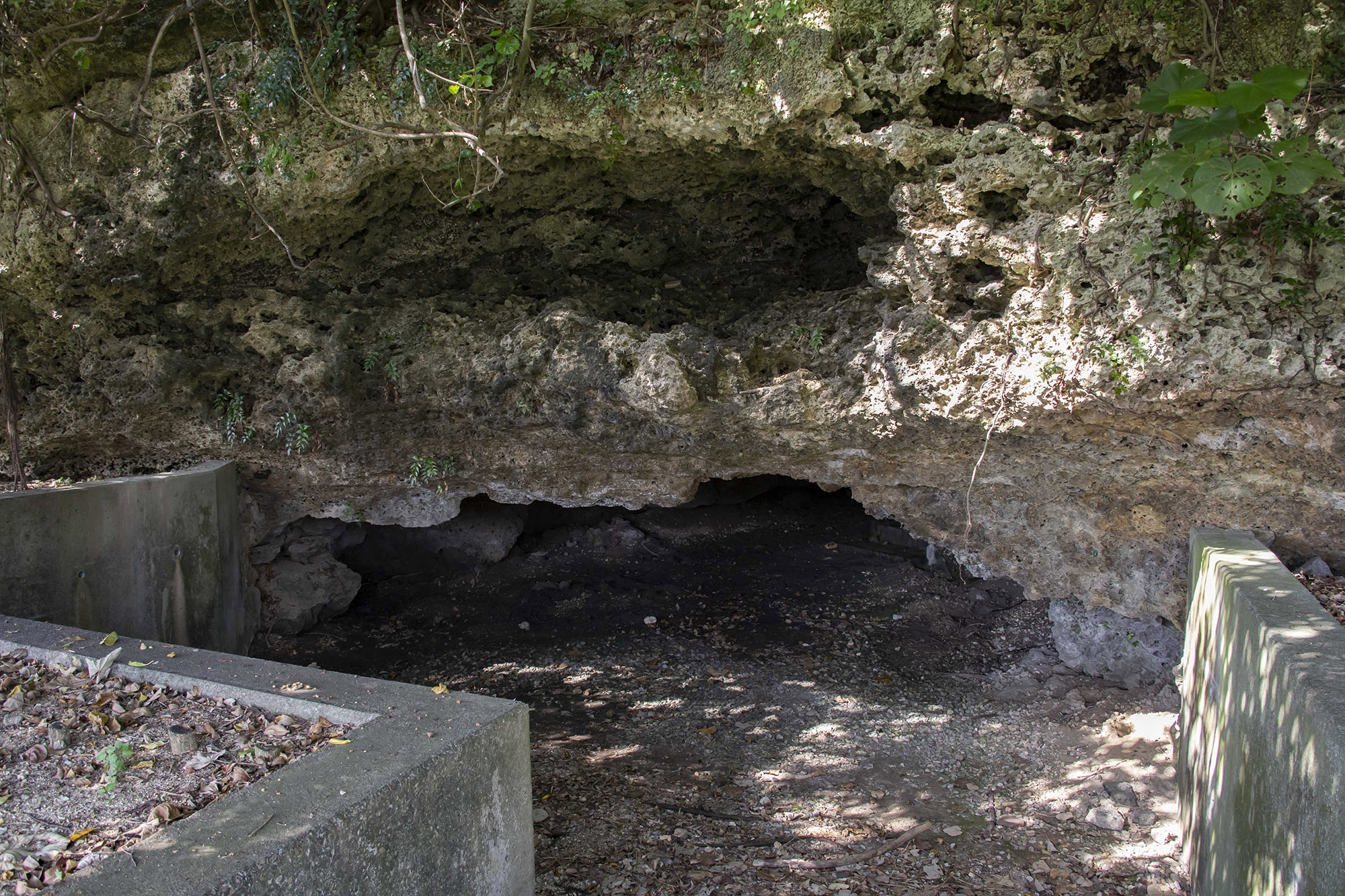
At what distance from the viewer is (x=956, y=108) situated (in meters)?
3.89

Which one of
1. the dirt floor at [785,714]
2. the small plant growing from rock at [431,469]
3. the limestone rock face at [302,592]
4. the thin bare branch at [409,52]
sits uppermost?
the thin bare branch at [409,52]

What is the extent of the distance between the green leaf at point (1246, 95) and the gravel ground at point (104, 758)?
3.35 meters

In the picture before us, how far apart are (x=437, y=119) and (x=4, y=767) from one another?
340 cm

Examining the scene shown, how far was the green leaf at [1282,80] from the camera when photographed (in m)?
2.26

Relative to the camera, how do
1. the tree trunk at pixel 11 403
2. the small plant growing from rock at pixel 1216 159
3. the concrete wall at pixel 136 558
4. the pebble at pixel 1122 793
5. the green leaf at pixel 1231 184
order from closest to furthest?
the small plant growing from rock at pixel 1216 159, the green leaf at pixel 1231 184, the pebble at pixel 1122 793, the concrete wall at pixel 136 558, the tree trunk at pixel 11 403

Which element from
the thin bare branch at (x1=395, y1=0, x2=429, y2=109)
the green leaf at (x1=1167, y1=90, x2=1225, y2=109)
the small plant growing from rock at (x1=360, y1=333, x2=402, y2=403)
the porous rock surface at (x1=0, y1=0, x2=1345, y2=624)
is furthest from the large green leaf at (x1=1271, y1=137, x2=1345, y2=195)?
the small plant growing from rock at (x1=360, y1=333, x2=402, y2=403)

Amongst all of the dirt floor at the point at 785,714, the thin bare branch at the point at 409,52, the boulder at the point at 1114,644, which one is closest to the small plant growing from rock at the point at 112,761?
the dirt floor at the point at 785,714

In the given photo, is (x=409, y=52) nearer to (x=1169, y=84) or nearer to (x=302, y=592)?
(x=1169, y=84)

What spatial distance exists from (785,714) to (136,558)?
154 inches

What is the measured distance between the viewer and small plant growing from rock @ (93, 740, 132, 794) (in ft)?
7.48

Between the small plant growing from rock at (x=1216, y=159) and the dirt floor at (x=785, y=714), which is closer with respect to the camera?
the small plant growing from rock at (x=1216, y=159)

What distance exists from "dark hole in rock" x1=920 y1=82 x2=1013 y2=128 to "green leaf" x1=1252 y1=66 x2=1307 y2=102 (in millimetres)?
1580

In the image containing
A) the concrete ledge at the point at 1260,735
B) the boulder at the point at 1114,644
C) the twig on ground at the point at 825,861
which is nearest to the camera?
the concrete ledge at the point at 1260,735

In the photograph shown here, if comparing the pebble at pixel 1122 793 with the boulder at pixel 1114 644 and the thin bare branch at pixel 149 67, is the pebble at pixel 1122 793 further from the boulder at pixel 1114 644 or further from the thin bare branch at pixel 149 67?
the thin bare branch at pixel 149 67
